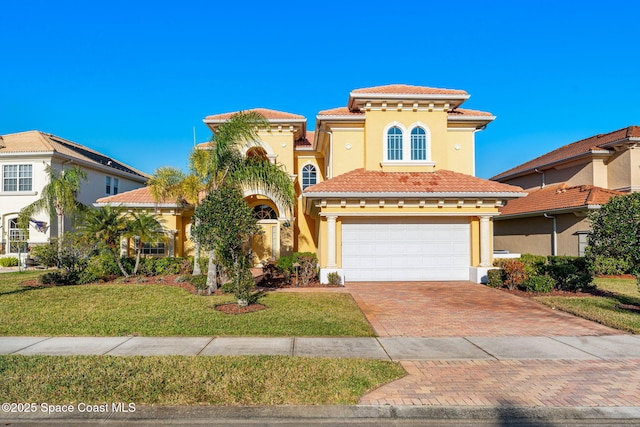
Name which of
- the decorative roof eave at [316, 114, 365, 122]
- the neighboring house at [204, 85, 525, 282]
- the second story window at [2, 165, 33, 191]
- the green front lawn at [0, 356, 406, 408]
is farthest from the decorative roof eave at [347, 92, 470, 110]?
the second story window at [2, 165, 33, 191]

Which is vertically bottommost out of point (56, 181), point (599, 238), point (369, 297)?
point (369, 297)

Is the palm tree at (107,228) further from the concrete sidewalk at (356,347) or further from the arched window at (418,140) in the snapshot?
the arched window at (418,140)

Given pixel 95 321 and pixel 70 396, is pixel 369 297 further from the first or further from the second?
pixel 70 396

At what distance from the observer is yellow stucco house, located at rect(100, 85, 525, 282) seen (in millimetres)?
14180

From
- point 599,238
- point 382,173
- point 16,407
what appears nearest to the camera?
point 16,407

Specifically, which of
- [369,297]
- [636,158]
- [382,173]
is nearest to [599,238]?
[369,297]

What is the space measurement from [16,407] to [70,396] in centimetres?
53

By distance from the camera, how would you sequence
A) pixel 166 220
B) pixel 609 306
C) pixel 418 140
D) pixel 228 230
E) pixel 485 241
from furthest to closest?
pixel 166 220
pixel 418 140
pixel 485 241
pixel 609 306
pixel 228 230

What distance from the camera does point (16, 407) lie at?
4.47m

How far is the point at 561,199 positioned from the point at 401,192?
10.2 metres

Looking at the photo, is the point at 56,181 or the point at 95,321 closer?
the point at 95,321

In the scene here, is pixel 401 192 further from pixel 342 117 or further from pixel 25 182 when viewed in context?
pixel 25 182

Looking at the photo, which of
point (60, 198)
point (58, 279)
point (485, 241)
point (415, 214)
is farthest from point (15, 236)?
point (485, 241)

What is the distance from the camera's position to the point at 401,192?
13945 millimetres
